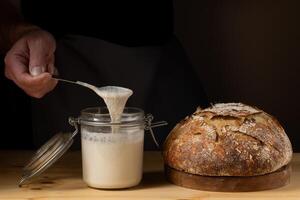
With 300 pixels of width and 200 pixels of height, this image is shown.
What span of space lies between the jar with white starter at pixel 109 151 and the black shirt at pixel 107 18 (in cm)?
51

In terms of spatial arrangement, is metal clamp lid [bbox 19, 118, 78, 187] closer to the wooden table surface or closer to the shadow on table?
the wooden table surface

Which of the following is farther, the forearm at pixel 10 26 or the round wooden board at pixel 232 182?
the forearm at pixel 10 26

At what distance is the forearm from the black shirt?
82 millimetres

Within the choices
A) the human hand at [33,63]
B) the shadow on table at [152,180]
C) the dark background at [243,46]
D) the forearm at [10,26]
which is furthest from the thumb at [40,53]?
the dark background at [243,46]

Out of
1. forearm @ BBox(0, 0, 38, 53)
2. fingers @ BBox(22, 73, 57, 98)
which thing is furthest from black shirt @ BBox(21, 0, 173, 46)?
fingers @ BBox(22, 73, 57, 98)

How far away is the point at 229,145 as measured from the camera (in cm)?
109

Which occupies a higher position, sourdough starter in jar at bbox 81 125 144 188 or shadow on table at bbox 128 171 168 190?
sourdough starter in jar at bbox 81 125 144 188

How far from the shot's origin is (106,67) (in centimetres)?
169

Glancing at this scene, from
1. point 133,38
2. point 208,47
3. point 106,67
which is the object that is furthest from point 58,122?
point 208,47

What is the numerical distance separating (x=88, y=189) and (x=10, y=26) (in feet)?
1.67

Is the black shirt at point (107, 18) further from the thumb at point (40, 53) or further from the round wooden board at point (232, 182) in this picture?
the round wooden board at point (232, 182)

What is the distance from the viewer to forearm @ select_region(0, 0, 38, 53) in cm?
142

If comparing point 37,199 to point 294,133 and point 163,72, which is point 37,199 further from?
point 294,133

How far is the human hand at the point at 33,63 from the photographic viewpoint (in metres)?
1.19
